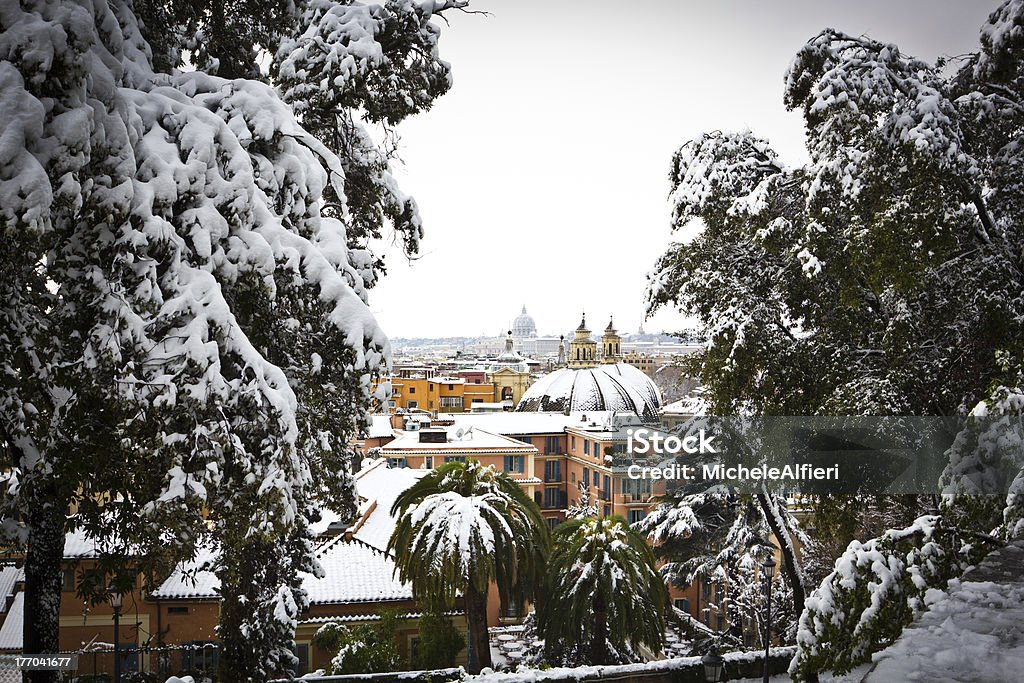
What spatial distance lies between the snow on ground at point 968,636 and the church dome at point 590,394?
1464 inches

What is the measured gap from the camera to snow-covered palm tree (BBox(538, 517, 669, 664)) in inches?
421

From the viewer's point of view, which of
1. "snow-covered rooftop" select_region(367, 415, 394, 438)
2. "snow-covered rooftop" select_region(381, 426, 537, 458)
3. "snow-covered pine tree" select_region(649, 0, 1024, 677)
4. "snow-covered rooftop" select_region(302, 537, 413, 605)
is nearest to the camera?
"snow-covered pine tree" select_region(649, 0, 1024, 677)

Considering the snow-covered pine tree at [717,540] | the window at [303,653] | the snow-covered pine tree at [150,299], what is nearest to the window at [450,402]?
A: the snow-covered pine tree at [717,540]

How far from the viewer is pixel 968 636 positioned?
4.97m

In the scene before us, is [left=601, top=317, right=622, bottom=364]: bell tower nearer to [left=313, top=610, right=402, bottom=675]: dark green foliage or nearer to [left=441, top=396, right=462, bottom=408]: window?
[left=441, top=396, right=462, bottom=408]: window

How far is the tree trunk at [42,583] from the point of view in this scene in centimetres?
445

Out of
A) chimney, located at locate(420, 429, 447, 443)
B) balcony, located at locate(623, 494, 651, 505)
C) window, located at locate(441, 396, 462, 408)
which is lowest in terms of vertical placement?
balcony, located at locate(623, 494, 651, 505)

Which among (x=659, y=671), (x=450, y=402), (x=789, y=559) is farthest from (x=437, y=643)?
(x=450, y=402)

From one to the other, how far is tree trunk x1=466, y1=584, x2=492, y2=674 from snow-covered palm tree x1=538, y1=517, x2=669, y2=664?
4.30ft

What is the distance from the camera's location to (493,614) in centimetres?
1634

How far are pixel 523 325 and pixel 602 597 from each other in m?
116

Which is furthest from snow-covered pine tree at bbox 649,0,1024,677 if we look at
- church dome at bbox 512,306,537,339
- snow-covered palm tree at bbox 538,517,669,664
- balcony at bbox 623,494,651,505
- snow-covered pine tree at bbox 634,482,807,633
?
church dome at bbox 512,306,537,339

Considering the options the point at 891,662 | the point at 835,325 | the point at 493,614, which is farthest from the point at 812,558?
the point at 891,662

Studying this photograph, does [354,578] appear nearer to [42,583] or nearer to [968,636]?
[42,583]
